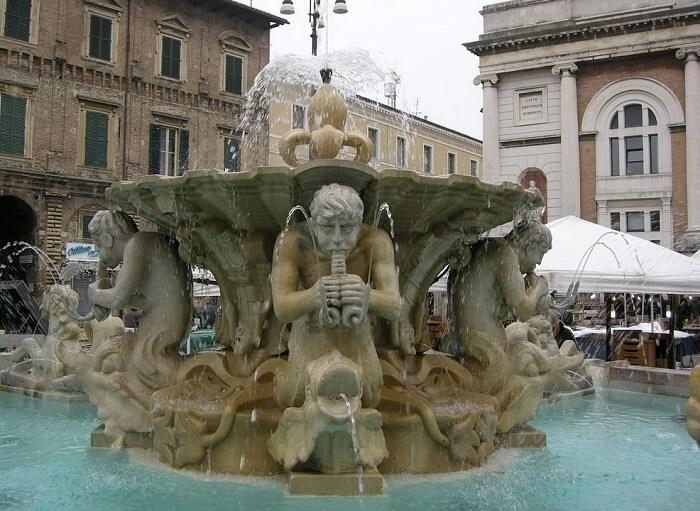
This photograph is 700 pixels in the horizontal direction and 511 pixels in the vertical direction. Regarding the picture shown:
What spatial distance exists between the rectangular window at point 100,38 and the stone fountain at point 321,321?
22528 mm

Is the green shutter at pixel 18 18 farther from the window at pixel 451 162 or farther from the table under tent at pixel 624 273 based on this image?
the window at pixel 451 162

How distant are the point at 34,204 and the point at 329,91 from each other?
2080cm

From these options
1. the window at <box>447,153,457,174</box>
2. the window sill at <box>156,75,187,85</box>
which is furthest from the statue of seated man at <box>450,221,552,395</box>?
the window at <box>447,153,457,174</box>

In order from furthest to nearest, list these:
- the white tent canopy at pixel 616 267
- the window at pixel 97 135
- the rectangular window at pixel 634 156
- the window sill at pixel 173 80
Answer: the rectangular window at pixel 634 156 < the window sill at pixel 173 80 < the window at pixel 97 135 < the white tent canopy at pixel 616 267

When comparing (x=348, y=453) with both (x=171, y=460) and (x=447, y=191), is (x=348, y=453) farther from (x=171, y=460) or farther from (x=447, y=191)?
(x=447, y=191)

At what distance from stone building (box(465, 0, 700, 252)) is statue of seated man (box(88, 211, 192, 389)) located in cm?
2420

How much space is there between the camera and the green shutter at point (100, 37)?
83.2ft

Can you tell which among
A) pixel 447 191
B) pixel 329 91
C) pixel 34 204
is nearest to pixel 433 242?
pixel 447 191

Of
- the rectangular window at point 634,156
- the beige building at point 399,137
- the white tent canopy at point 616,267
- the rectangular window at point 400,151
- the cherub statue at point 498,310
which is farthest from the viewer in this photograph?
the rectangular window at point 400,151

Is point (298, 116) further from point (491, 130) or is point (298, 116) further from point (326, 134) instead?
point (326, 134)

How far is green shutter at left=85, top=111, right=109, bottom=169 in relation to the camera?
24984 mm

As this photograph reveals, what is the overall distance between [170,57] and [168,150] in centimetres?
373

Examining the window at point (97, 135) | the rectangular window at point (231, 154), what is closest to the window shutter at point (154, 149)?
the window at point (97, 135)

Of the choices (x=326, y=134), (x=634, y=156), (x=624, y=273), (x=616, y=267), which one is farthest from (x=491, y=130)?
(x=326, y=134)
